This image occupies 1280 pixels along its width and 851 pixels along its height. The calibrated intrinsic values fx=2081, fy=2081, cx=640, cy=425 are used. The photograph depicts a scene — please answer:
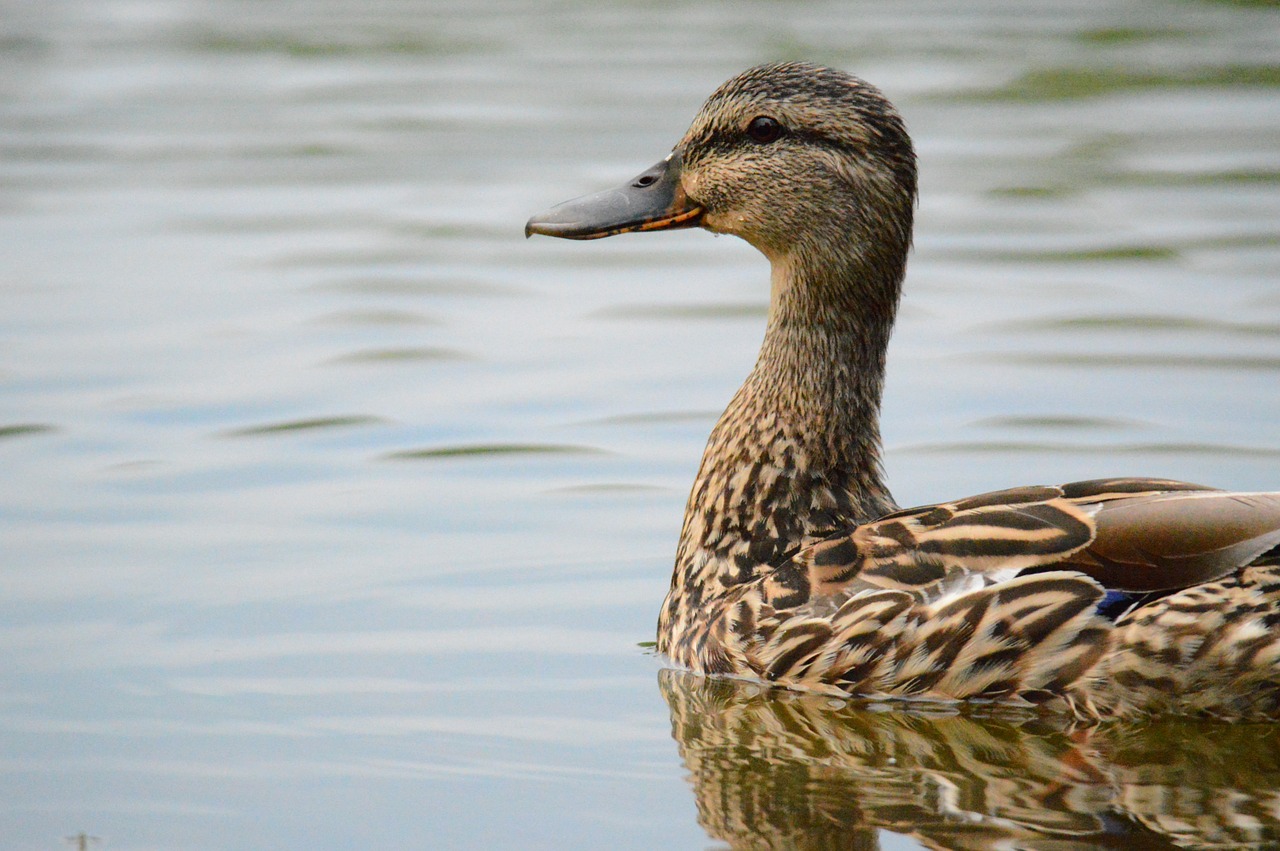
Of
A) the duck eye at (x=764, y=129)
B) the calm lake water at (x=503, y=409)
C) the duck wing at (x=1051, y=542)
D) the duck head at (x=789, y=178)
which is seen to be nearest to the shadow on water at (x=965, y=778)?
the calm lake water at (x=503, y=409)

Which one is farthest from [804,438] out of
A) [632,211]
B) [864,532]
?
[632,211]

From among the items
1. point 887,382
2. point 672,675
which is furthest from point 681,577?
point 887,382

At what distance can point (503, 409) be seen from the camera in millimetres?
9344

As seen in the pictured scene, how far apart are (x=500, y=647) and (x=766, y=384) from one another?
1239 mm

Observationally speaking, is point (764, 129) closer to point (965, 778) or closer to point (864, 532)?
point (864, 532)

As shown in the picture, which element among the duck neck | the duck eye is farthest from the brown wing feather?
the duck eye

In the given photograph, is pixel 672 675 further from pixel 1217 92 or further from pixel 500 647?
pixel 1217 92

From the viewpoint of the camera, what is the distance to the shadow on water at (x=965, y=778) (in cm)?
527

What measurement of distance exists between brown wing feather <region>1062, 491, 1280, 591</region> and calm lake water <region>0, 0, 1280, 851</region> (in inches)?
17.7

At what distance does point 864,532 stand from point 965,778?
93cm

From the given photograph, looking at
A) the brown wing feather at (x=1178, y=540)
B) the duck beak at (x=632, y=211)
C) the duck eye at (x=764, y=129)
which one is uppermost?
the duck eye at (x=764, y=129)

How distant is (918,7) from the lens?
2048 centimetres

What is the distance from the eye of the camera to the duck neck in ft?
22.2

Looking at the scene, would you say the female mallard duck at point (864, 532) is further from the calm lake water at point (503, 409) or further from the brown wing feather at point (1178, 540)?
the calm lake water at point (503, 409)
